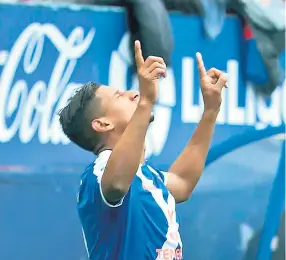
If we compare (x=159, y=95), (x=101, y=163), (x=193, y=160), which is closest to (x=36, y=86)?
(x=159, y=95)

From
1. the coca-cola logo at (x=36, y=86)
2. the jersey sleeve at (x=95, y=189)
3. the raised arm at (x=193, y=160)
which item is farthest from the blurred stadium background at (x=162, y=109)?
the jersey sleeve at (x=95, y=189)

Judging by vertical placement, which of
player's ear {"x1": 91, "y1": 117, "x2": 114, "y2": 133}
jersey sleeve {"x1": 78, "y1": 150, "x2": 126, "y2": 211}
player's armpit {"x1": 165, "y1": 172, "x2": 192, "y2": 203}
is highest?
player's ear {"x1": 91, "y1": 117, "x2": 114, "y2": 133}

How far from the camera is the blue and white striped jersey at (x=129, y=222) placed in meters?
1.89

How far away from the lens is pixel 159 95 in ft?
9.49

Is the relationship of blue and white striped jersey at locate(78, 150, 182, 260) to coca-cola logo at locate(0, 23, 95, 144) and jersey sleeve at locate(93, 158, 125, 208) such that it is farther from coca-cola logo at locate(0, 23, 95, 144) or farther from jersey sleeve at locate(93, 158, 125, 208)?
coca-cola logo at locate(0, 23, 95, 144)

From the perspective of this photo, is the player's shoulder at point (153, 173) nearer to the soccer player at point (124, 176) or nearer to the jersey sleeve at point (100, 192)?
the soccer player at point (124, 176)

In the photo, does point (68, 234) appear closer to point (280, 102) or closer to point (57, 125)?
point (57, 125)

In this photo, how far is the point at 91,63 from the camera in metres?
2.78

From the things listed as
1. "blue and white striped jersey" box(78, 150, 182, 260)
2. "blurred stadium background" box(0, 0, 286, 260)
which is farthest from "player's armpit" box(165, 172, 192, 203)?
"blurred stadium background" box(0, 0, 286, 260)

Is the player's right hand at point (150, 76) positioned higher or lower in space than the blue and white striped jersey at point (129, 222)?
higher

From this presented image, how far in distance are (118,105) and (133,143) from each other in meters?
0.20

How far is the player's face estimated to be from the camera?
197cm

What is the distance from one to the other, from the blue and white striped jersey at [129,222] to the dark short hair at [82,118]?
0.22 feet

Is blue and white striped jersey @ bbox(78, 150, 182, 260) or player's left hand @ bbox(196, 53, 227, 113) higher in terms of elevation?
player's left hand @ bbox(196, 53, 227, 113)
